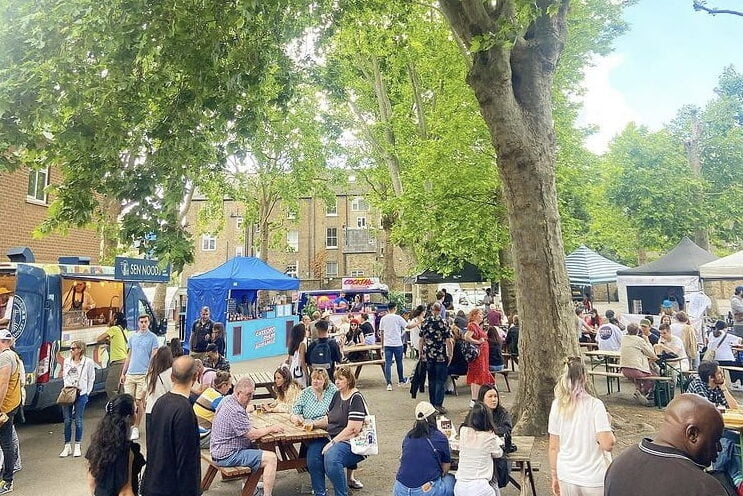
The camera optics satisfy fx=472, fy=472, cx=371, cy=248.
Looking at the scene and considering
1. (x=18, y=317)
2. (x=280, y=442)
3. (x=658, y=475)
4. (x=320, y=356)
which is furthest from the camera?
(x=320, y=356)

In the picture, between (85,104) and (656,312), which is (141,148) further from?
(656,312)

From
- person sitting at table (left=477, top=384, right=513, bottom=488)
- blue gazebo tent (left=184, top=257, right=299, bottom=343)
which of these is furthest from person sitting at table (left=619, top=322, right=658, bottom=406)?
blue gazebo tent (left=184, top=257, right=299, bottom=343)

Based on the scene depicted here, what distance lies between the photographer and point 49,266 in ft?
27.4

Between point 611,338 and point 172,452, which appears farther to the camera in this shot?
point 611,338

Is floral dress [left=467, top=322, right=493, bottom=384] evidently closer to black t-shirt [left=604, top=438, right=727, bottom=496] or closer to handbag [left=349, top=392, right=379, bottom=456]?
handbag [left=349, top=392, right=379, bottom=456]

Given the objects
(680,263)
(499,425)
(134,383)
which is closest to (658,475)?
(499,425)

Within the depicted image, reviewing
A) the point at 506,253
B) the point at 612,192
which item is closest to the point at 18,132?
the point at 506,253

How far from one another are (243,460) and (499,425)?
8.68 feet

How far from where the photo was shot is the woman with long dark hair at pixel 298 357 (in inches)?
319

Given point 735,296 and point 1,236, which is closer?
point 735,296

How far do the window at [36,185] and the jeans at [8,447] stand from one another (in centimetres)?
1069

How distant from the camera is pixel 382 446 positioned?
6.95m

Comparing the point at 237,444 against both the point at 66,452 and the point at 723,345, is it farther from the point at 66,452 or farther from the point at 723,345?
the point at 723,345

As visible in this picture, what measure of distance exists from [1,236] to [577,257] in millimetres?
18386
